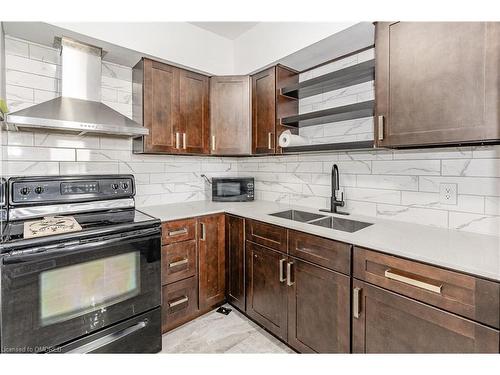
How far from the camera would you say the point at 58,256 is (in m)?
1.40

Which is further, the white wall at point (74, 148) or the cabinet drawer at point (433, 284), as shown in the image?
the white wall at point (74, 148)

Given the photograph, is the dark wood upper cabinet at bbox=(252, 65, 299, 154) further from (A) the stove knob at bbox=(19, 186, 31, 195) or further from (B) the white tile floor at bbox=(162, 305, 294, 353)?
(A) the stove knob at bbox=(19, 186, 31, 195)

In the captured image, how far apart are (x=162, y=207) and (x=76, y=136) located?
3.00ft

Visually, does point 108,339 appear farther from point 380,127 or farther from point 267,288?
point 380,127

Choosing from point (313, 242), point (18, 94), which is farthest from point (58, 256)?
point (313, 242)

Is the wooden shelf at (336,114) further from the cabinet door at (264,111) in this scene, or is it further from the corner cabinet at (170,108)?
the corner cabinet at (170,108)

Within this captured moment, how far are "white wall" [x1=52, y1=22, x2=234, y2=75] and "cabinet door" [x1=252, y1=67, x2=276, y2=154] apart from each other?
45 cm

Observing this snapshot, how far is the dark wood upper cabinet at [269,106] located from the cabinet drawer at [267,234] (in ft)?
2.35

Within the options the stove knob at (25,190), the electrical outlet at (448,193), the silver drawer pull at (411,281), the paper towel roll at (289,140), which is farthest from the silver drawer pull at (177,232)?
the electrical outlet at (448,193)

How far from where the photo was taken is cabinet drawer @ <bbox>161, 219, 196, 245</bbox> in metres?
1.96

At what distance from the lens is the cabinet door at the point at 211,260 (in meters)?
2.20

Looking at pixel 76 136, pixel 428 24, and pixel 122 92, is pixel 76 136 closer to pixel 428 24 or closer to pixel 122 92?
pixel 122 92

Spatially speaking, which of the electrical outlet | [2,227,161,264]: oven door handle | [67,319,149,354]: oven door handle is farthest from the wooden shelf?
[67,319,149,354]: oven door handle

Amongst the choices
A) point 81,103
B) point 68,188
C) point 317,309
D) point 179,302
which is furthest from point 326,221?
point 81,103
